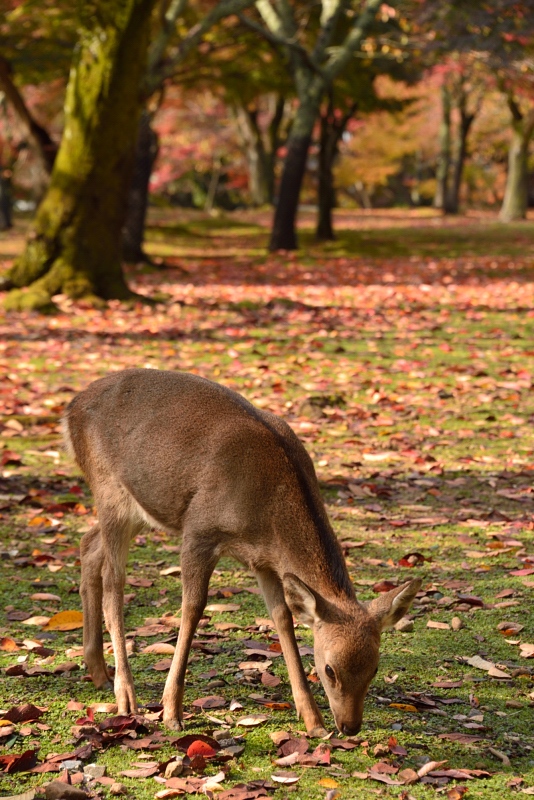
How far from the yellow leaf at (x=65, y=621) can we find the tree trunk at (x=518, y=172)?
35.3 meters

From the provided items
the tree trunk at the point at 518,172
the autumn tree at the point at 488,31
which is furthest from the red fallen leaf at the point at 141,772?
the tree trunk at the point at 518,172

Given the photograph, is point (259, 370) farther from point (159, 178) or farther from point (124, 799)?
point (159, 178)

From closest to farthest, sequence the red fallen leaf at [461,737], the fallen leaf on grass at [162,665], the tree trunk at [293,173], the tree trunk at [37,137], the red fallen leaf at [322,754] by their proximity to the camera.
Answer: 1. the red fallen leaf at [322,754]
2. the red fallen leaf at [461,737]
3. the fallen leaf on grass at [162,665]
4. the tree trunk at [37,137]
5. the tree trunk at [293,173]

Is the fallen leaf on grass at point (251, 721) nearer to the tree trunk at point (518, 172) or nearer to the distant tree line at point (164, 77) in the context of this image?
the distant tree line at point (164, 77)

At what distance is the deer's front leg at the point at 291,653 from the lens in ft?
15.0

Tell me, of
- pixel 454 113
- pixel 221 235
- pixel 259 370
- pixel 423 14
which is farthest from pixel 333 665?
pixel 454 113

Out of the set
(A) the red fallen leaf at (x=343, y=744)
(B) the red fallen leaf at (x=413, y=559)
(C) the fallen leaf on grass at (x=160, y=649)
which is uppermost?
(B) the red fallen leaf at (x=413, y=559)

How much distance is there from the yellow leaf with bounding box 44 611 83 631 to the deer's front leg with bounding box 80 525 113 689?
59 cm

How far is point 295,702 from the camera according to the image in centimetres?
468

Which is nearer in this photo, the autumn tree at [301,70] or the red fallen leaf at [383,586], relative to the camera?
the red fallen leaf at [383,586]

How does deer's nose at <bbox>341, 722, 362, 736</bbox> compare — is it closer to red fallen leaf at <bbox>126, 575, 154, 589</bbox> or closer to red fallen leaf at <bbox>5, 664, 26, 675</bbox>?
red fallen leaf at <bbox>5, 664, 26, 675</bbox>

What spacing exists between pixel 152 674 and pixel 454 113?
2144 inches

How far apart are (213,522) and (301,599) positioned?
0.57 meters

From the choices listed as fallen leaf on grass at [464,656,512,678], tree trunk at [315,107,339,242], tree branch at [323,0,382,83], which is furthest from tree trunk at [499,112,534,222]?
fallen leaf on grass at [464,656,512,678]
